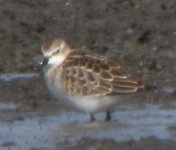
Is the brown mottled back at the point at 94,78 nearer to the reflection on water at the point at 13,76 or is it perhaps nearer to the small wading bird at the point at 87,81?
the small wading bird at the point at 87,81

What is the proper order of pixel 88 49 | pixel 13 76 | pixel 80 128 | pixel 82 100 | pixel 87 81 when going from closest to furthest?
pixel 80 128 < pixel 82 100 < pixel 87 81 < pixel 13 76 < pixel 88 49

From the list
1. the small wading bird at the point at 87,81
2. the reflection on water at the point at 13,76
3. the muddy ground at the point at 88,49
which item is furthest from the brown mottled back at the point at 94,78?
the reflection on water at the point at 13,76

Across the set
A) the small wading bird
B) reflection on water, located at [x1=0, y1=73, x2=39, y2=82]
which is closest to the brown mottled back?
the small wading bird

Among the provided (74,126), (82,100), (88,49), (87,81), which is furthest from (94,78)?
(88,49)

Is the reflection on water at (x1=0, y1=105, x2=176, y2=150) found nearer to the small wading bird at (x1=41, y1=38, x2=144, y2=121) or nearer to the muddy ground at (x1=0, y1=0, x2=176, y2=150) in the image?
the muddy ground at (x1=0, y1=0, x2=176, y2=150)

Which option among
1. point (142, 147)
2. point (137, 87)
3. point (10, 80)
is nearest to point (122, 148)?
point (142, 147)

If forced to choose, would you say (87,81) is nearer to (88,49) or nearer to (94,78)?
(94,78)

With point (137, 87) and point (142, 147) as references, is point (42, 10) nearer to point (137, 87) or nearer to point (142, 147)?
point (137, 87)
